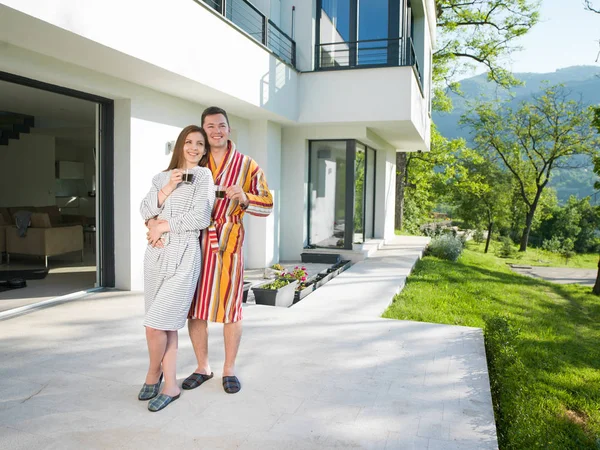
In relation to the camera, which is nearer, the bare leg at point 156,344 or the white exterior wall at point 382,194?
the bare leg at point 156,344

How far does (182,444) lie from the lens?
2.67 metres

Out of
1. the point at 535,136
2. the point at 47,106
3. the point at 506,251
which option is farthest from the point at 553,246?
the point at 47,106

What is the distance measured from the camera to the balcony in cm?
955

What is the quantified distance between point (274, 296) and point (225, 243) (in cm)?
292

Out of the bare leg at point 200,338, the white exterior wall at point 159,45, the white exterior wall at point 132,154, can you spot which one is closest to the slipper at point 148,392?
the bare leg at point 200,338

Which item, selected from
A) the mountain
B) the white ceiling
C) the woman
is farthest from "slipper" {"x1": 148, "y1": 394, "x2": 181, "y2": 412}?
the mountain

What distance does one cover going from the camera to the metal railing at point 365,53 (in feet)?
31.4

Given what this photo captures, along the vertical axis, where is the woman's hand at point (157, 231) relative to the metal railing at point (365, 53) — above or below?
below

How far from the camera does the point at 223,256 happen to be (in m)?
3.23

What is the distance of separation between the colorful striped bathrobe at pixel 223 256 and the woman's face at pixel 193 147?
0.51 feet

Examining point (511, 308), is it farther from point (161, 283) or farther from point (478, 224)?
point (478, 224)

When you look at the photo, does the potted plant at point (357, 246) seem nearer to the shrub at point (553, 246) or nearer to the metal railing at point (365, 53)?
the metal railing at point (365, 53)

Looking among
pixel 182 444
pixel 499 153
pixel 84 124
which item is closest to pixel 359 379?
pixel 182 444

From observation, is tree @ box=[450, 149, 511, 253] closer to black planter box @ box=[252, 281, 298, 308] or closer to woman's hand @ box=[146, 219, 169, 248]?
black planter box @ box=[252, 281, 298, 308]
